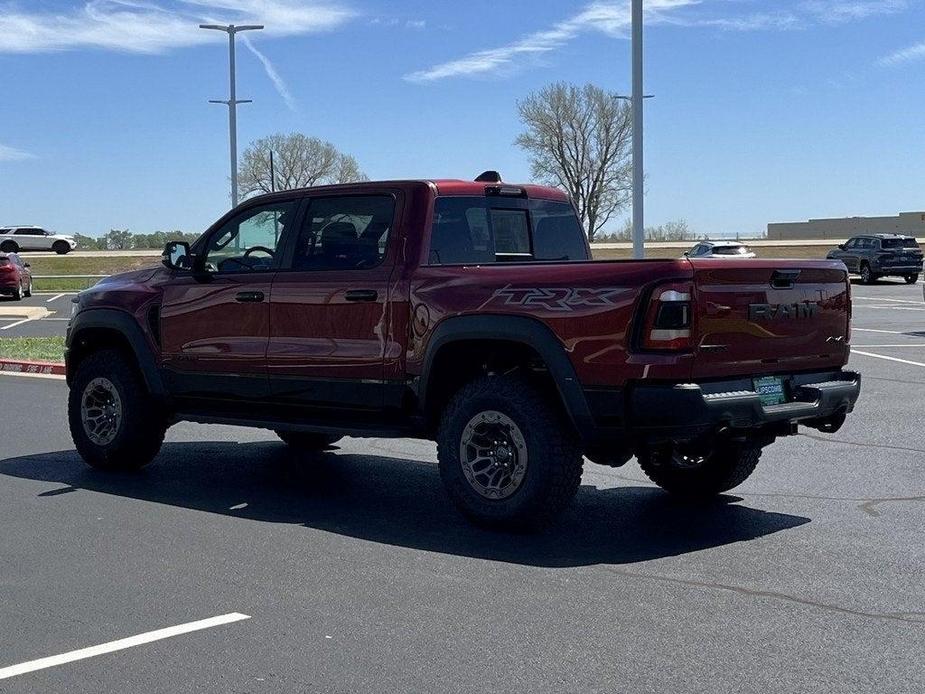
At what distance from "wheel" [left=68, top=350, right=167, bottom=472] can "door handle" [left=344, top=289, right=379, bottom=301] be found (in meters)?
2.18

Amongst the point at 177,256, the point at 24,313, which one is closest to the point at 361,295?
the point at 177,256

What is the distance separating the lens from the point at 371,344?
26.0ft

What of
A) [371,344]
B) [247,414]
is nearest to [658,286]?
[371,344]

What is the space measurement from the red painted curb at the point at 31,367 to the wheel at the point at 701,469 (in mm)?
10526

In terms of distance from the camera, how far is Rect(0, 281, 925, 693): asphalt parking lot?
16.1 ft

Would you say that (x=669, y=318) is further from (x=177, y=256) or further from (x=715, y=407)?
(x=177, y=256)

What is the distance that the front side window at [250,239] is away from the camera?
8.73m

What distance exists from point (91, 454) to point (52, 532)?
2.22 metres

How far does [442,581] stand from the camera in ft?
20.5

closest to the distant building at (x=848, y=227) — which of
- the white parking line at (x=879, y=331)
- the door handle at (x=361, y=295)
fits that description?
the white parking line at (x=879, y=331)

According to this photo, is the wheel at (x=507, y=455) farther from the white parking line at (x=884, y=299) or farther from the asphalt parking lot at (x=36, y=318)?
the white parking line at (x=884, y=299)

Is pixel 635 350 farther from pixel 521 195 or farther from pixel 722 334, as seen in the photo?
pixel 521 195

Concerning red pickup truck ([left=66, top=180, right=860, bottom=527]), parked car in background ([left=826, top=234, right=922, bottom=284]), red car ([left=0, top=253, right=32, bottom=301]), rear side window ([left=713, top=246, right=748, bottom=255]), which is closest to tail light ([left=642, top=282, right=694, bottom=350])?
red pickup truck ([left=66, top=180, right=860, bottom=527])

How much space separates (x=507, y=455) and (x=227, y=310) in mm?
2494
